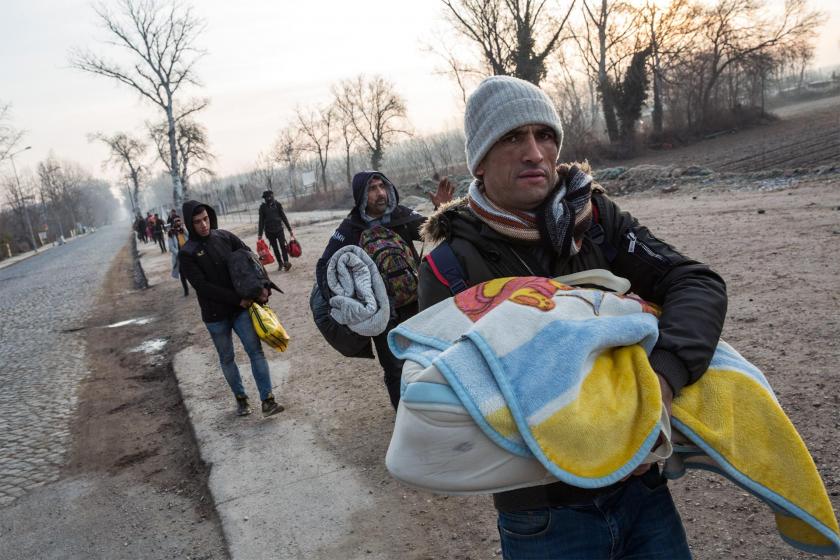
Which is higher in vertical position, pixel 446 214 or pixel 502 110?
pixel 502 110

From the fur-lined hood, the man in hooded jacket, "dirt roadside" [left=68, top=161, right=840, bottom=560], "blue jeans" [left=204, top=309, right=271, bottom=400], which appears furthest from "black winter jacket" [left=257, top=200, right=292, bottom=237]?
the fur-lined hood

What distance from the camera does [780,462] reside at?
1.32 m

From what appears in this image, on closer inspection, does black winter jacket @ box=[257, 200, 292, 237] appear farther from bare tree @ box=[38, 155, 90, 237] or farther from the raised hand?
bare tree @ box=[38, 155, 90, 237]

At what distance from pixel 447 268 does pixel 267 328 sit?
14.0ft

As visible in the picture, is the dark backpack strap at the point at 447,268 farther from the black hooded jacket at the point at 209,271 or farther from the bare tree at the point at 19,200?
the bare tree at the point at 19,200

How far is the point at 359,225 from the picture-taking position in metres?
4.61

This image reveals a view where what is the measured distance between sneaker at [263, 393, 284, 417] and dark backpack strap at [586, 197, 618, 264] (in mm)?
4793

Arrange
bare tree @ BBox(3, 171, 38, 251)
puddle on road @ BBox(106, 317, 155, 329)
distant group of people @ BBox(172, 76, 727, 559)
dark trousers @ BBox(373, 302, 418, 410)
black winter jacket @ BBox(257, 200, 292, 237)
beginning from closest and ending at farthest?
distant group of people @ BBox(172, 76, 727, 559)
dark trousers @ BBox(373, 302, 418, 410)
puddle on road @ BBox(106, 317, 155, 329)
black winter jacket @ BBox(257, 200, 292, 237)
bare tree @ BBox(3, 171, 38, 251)

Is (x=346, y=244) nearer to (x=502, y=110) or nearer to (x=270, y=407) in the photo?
(x=270, y=407)

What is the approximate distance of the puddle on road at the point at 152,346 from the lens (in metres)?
9.79

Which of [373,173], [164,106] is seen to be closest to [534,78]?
[164,106]

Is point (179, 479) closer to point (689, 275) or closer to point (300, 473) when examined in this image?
point (300, 473)

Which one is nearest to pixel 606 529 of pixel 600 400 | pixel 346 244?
pixel 600 400

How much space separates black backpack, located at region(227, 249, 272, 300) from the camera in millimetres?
5688
